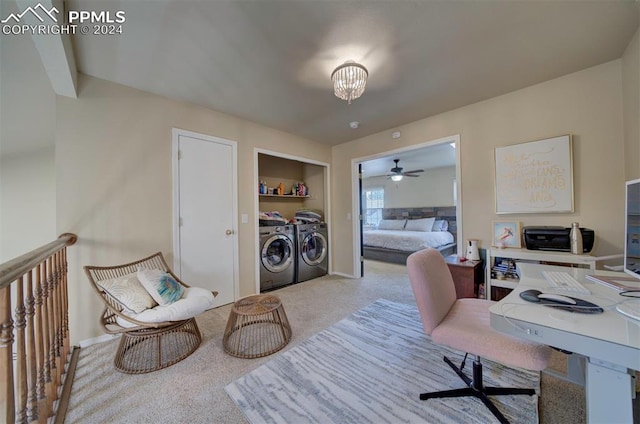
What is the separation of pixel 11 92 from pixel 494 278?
4.88 meters

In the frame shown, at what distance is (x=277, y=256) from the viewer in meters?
3.52

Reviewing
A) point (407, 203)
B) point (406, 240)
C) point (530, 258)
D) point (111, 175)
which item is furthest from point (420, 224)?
point (111, 175)

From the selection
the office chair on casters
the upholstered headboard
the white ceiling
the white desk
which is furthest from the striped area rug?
the upholstered headboard

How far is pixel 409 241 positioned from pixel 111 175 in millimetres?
4776

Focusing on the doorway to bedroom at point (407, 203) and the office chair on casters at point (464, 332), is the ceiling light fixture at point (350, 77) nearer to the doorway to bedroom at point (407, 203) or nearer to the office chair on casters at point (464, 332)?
the office chair on casters at point (464, 332)

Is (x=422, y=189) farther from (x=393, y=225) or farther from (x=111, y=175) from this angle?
(x=111, y=175)

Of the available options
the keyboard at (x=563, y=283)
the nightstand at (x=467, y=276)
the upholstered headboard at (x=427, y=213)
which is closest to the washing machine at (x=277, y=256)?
the nightstand at (x=467, y=276)

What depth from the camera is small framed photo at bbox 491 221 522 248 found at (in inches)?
93.3

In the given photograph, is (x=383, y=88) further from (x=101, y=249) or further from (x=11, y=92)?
(x=11, y=92)

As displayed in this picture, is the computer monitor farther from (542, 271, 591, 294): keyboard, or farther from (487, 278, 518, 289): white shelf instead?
(487, 278, 518, 289): white shelf

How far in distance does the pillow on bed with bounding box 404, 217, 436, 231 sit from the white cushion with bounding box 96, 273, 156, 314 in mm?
5813

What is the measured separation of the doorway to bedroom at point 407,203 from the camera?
14.2ft

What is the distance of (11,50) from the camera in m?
1.98

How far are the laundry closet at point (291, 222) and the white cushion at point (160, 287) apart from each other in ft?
4.55
